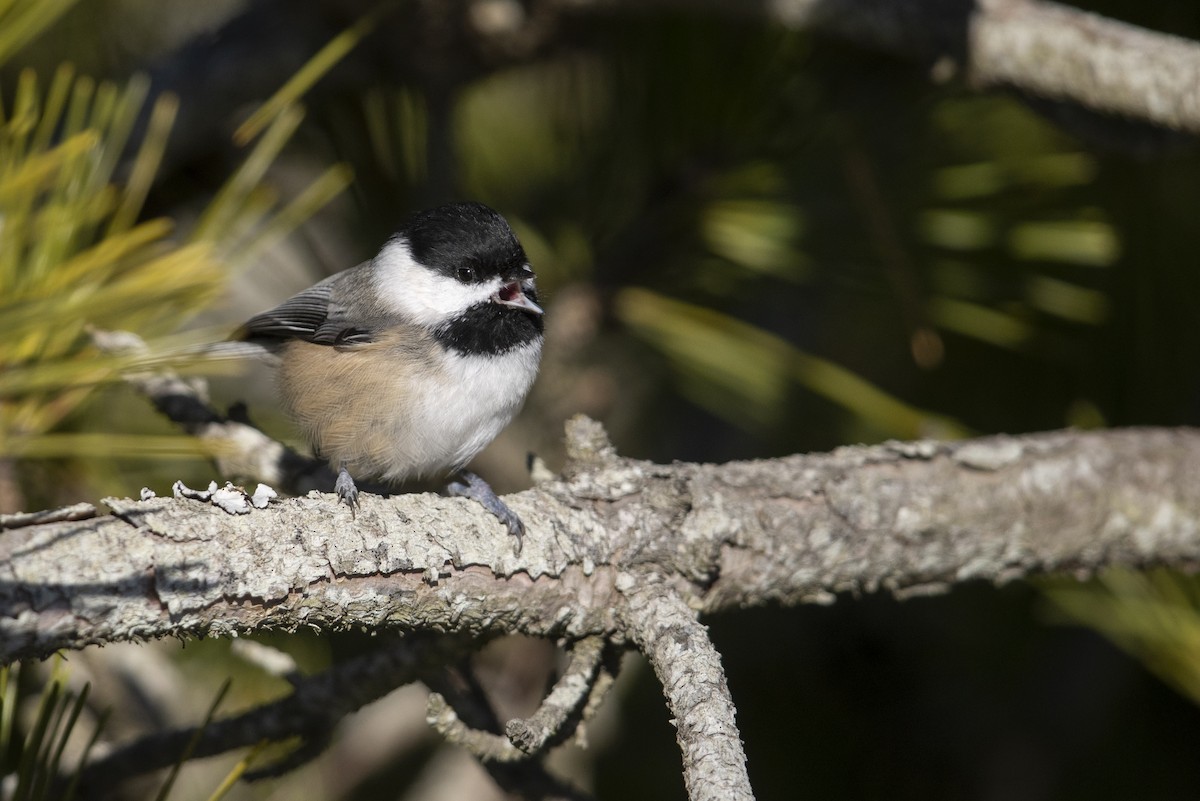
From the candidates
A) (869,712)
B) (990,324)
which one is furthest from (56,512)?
(869,712)

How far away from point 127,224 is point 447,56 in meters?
0.79

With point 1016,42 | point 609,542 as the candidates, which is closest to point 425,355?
point 609,542

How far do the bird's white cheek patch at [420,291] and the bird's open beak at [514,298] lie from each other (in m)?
0.02

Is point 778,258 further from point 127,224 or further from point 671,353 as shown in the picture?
point 127,224

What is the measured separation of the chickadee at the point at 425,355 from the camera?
1.92 meters

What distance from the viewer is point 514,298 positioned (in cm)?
199

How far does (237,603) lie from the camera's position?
113cm

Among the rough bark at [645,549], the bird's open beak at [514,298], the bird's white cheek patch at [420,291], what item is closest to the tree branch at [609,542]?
the rough bark at [645,549]

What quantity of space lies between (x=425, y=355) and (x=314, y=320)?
0.34 metres

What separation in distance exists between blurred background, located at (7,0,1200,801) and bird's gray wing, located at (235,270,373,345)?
0.36 ft

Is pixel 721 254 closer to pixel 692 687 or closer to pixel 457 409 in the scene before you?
pixel 457 409

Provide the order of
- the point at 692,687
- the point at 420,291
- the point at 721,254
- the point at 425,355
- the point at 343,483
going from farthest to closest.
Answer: the point at 721,254, the point at 420,291, the point at 425,355, the point at 343,483, the point at 692,687

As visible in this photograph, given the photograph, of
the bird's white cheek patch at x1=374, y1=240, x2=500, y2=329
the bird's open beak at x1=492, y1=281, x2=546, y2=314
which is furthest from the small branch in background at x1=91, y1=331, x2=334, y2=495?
the bird's open beak at x1=492, y1=281, x2=546, y2=314


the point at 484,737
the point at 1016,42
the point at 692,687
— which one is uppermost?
the point at 1016,42
